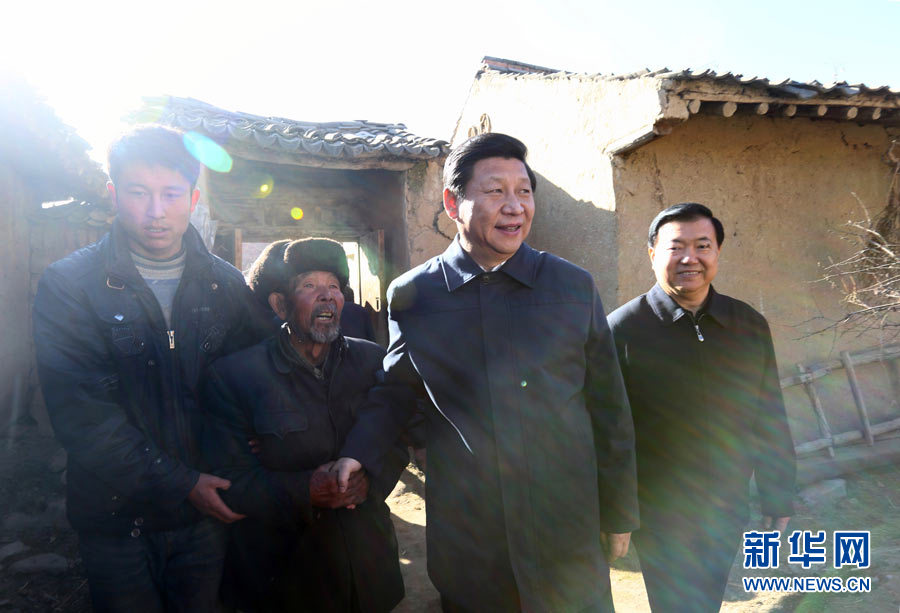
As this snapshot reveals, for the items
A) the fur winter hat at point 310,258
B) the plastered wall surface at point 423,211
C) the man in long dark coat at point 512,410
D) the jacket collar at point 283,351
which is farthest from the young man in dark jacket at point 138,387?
the plastered wall surface at point 423,211

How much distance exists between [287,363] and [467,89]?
6778 mm

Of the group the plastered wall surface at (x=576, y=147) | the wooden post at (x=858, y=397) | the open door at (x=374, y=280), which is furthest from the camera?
the open door at (x=374, y=280)

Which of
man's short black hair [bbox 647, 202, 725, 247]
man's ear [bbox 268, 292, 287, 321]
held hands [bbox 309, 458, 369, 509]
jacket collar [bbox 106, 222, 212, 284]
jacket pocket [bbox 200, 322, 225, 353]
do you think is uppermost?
man's short black hair [bbox 647, 202, 725, 247]

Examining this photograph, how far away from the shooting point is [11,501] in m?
3.56

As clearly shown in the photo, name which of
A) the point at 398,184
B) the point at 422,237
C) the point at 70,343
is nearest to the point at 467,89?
the point at 398,184

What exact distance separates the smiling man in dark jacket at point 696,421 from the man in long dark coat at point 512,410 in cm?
58

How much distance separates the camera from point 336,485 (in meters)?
1.83

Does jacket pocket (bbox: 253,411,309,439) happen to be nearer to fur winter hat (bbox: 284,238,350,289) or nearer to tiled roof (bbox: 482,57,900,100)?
fur winter hat (bbox: 284,238,350,289)

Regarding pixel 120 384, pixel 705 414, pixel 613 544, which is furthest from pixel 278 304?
pixel 705 414

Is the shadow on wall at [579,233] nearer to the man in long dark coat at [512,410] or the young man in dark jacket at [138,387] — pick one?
the man in long dark coat at [512,410]

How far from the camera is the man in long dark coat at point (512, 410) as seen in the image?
1.60 m

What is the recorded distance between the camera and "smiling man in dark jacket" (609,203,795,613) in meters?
2.16

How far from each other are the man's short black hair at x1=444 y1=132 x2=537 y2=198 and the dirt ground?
2.84 metres

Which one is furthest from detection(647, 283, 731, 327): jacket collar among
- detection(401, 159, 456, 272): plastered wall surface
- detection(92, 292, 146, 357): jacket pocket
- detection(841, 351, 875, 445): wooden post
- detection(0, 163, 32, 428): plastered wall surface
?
detection(0, 163, 32, 428): plastered wall surface
